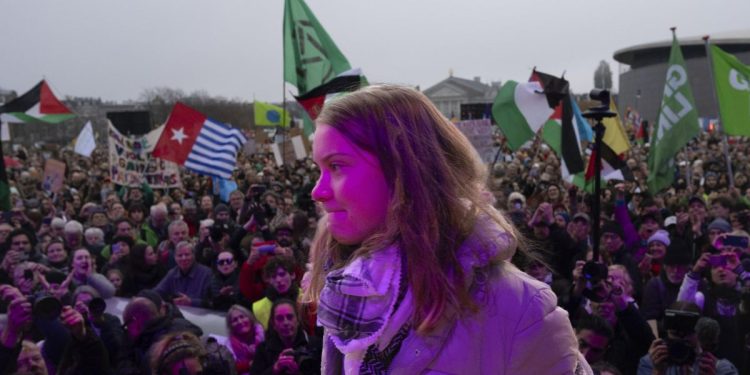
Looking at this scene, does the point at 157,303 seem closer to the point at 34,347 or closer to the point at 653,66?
the point at 34,347

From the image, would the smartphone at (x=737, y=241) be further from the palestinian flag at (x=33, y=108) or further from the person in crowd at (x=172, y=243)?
the palestinian flag at (x=33, y=108)

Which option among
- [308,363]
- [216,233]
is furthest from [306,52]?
[308,363]

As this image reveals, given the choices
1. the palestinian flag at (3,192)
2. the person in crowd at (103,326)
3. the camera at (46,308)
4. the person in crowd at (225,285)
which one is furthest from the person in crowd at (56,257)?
the camera at (46,308)

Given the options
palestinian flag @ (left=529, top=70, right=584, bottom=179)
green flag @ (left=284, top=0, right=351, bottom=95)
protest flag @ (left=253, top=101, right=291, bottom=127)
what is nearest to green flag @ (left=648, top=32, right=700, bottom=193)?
palestinian flag @ (left=529, top=70, right=584, bottom=179)

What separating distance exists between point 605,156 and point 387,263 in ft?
29.8

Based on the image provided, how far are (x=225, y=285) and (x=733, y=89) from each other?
6960 mm

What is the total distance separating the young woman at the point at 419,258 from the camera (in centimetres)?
104

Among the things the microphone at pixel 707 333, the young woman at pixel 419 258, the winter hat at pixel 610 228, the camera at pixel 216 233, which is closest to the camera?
the young woman at pixel 419 258

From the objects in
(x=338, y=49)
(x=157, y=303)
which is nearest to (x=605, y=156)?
(x=338, y=49)

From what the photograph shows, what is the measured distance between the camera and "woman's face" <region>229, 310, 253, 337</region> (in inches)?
172

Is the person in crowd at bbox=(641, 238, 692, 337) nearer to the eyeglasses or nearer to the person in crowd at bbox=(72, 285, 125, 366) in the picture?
the eyeglasses

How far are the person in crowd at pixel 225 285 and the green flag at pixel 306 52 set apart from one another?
4.07 meters

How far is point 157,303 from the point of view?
4.50 m

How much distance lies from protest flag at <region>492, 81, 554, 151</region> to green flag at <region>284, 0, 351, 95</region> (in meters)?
2.27
